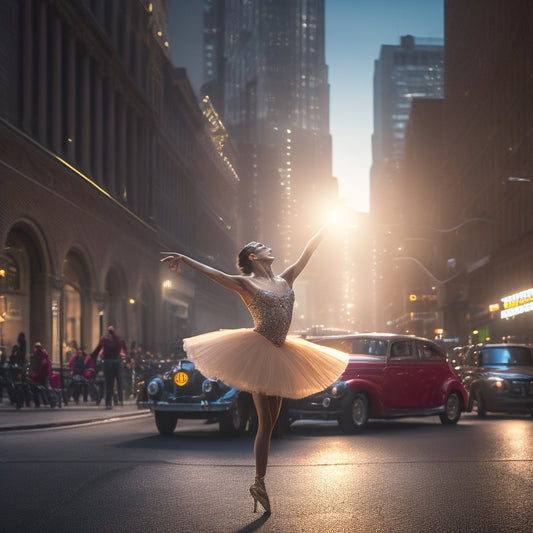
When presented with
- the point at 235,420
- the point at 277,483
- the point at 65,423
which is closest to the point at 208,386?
the point at 235,420

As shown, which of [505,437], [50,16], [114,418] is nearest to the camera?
[505,437]

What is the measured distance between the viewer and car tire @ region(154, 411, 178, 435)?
15126mm

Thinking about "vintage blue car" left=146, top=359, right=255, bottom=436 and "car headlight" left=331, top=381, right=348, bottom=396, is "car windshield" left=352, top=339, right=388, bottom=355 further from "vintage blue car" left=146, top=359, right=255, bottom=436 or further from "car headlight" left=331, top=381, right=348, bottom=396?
"vintage blue car" left=146, top=359, right=255, bottom=436

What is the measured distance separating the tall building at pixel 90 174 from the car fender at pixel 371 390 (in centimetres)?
1247

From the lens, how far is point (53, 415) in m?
20.2

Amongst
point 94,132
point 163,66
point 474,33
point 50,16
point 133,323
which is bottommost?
point 133,323

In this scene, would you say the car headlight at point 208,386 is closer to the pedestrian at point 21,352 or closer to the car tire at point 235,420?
the car tire at point 235,420

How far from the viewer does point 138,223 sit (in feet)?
158

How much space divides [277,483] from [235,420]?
585cm

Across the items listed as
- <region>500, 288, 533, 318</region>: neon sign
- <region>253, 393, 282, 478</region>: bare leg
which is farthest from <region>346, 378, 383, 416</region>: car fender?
<region>500, 288, 533, 318</region>: neon sign

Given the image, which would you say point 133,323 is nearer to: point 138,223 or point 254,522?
point 138,223

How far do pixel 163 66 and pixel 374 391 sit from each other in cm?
4968

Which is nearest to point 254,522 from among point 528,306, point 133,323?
point 133,323

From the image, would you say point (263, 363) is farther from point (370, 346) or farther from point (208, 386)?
point (370, 346)
